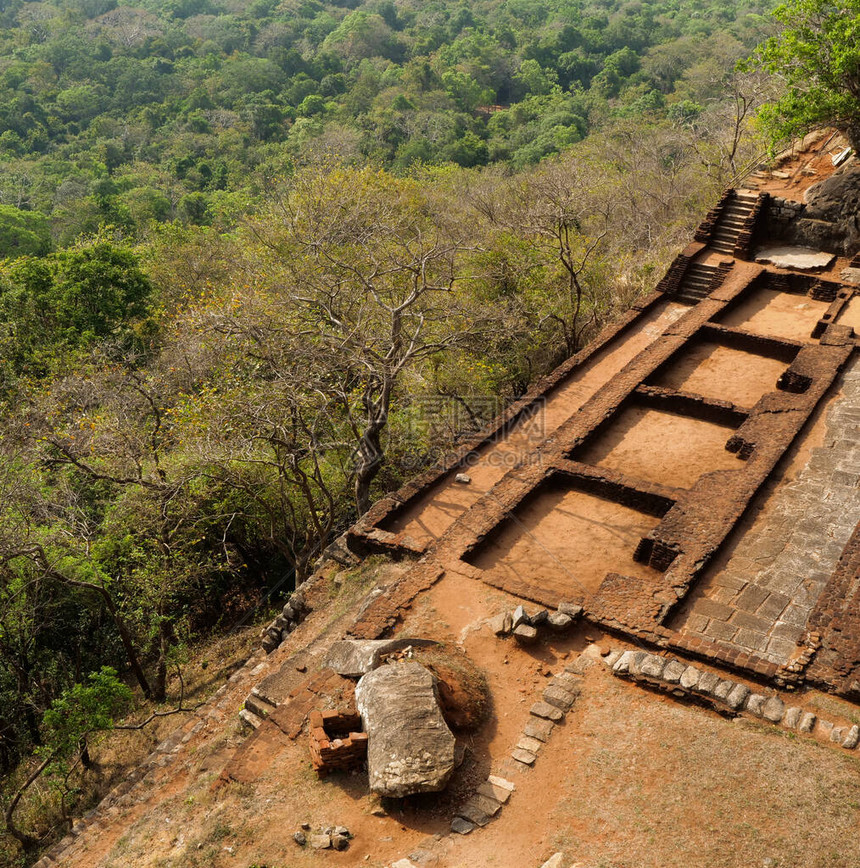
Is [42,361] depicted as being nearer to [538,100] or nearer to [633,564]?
[633,564]

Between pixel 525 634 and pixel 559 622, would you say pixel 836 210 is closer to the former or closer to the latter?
pixel 559 622

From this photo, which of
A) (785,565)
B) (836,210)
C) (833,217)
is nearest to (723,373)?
(785,565)

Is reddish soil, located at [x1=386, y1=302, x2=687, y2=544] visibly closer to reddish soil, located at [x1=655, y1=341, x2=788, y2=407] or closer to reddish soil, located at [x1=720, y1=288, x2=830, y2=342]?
reddish soil, located at [x1=655, y1=341, x2=788, y2=407]

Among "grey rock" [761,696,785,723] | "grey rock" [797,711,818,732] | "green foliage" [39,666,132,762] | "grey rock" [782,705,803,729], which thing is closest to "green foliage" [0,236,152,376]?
"green foliage" [39,666,132,762]

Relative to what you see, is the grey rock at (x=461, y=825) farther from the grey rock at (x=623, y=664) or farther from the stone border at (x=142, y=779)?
the stone border at (x=142, y=779)

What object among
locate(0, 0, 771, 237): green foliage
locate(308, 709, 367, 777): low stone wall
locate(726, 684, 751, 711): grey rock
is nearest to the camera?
locate(308, 709, 367, 777): low stone wall
